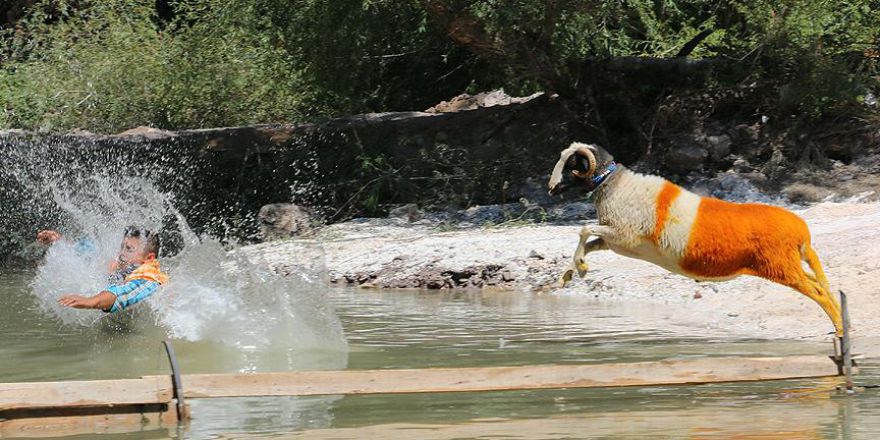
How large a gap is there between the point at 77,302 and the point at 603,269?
680 centimetres

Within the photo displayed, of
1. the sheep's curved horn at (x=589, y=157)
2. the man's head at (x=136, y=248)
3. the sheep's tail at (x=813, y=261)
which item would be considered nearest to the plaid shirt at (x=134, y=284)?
the man's head at (x=136, y=248)

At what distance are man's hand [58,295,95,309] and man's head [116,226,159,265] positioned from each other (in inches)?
25.2

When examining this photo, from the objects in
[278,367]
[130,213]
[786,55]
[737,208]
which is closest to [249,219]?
[130,213]

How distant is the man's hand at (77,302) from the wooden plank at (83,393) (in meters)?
1.99

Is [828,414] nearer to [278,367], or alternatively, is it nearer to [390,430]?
[390,430]

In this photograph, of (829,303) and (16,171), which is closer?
(829,303)

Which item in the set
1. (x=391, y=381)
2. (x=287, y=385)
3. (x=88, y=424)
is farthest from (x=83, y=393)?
(x=391, y=381)

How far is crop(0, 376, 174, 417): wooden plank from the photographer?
7.35 meters

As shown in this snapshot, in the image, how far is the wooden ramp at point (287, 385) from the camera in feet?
24.3

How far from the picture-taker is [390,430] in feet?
25.3

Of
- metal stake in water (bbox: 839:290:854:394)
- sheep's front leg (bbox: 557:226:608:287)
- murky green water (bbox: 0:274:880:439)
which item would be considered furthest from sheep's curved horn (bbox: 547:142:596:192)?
metal stake in water (bbox: 839:290:854:394)

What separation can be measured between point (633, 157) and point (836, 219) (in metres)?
6.49

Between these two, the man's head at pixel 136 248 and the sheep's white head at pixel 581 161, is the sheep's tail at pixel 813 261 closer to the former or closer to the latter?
the sheep's white head at pixel 581 161

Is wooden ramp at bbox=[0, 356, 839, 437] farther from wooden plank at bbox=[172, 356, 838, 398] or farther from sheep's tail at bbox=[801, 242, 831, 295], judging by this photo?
sheep's tail at bbox=[801, 242, 831, 295]
